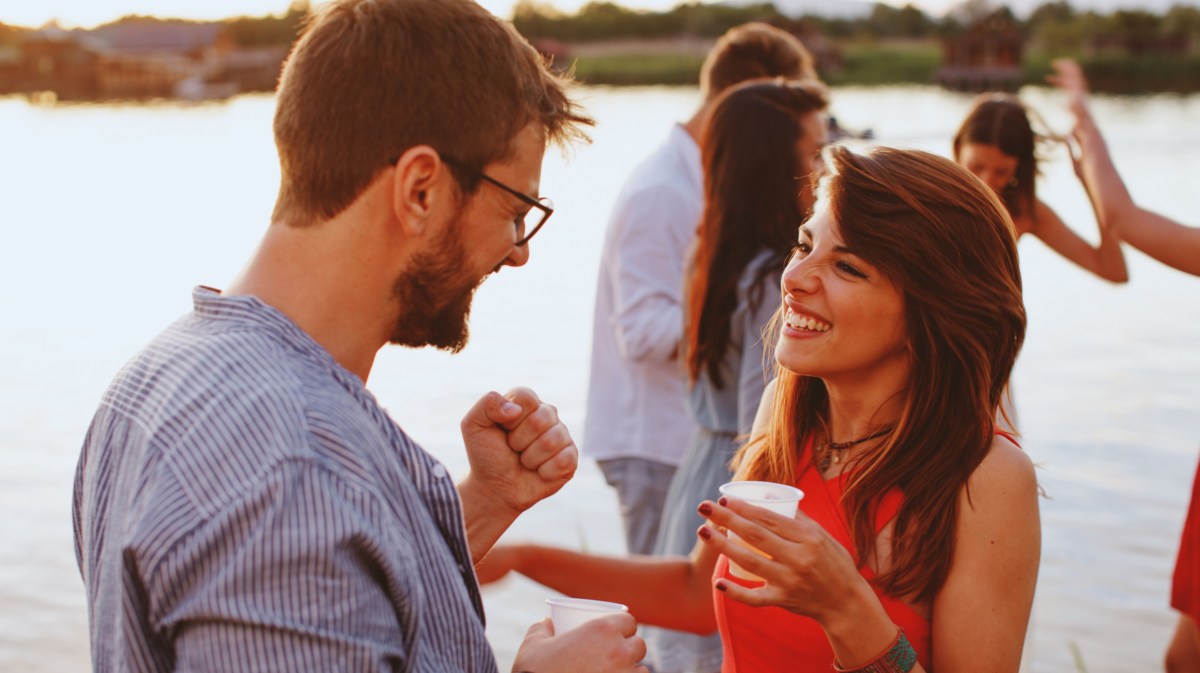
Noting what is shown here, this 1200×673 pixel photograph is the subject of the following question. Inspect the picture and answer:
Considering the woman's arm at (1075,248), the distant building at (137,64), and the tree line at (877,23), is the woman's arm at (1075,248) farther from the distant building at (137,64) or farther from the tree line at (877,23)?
the tree line at (877,23)

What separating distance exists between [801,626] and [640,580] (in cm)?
50

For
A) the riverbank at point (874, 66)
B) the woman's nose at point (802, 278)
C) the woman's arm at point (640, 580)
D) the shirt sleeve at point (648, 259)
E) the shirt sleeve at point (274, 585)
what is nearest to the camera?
the shirt sleeve at point (274, 585)

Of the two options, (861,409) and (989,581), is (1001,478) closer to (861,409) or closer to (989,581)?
(989,581)

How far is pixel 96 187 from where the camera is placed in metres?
28.8

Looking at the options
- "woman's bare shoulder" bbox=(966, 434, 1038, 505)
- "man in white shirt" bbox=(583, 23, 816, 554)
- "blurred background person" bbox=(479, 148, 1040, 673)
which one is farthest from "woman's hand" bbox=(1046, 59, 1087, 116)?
"woman's bare shoulder" bbox=(966, 434, 1038, 505)

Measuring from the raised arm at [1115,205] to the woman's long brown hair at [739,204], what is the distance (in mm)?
1106

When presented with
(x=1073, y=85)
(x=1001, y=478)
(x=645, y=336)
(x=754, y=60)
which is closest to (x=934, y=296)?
(x=1001, y=478)

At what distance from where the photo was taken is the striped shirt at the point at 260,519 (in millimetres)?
1334

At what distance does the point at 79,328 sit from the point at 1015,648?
13.8 m

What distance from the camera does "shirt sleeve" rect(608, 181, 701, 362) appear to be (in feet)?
13.3

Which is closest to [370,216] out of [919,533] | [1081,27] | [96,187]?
[919,533]

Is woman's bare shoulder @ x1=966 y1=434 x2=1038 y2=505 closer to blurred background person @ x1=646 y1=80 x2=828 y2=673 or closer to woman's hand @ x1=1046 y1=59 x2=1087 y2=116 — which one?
blurred background person @ x1=646 y1=80 x2=828 y2=673

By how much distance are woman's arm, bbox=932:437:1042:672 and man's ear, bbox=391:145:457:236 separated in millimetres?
1074

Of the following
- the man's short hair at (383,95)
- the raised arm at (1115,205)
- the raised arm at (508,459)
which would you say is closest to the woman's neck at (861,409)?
the raised arm at (508,459)
